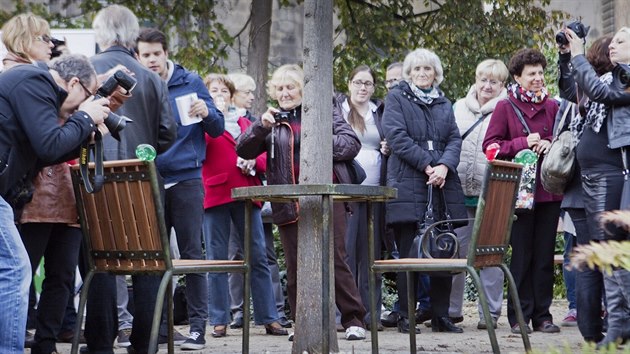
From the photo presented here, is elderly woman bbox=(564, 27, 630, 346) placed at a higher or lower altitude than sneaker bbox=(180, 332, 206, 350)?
higher

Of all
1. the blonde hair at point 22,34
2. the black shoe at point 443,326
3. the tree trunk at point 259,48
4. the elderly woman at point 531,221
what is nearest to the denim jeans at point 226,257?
the black shoe at point 443,326

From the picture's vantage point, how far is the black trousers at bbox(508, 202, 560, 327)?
318 inches

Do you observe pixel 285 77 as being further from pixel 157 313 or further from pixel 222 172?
pixel 157 313

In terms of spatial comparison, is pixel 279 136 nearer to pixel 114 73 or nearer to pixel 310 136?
pixel 310 136

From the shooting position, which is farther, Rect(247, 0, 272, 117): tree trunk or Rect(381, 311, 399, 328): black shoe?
Rect(247, 0, 272, 117): tree trunk

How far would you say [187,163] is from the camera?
7.24m

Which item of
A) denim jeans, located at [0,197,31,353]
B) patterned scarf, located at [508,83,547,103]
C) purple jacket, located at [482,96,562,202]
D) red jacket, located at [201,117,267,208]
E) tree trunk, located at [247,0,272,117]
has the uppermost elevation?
tree trunk, located at [247,0,272,117]

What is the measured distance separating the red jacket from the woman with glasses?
77 cm

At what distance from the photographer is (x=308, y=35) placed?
20.6 feet

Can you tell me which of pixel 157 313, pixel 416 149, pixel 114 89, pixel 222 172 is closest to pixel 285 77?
pixel 222 172

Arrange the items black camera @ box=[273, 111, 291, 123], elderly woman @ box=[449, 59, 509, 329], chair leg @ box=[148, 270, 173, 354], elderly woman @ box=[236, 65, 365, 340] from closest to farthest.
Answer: chair leg @ box=[148, 270, 173, 354]
black camera @ box=[273, 111, 291, 123]
elderly woman @ box=[236, 65, 365, 340]
elderly woman @ box=[449, 59, 509, 329]

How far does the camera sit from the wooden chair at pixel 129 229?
208 inches

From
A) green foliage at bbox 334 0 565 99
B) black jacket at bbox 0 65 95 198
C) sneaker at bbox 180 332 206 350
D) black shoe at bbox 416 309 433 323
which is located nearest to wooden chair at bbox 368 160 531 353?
black jacket at bbox 0 65 95 198

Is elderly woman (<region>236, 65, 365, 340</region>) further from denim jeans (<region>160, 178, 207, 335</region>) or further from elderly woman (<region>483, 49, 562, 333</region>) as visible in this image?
elderly woman (<region>483, 49, 562, 333</region>)
